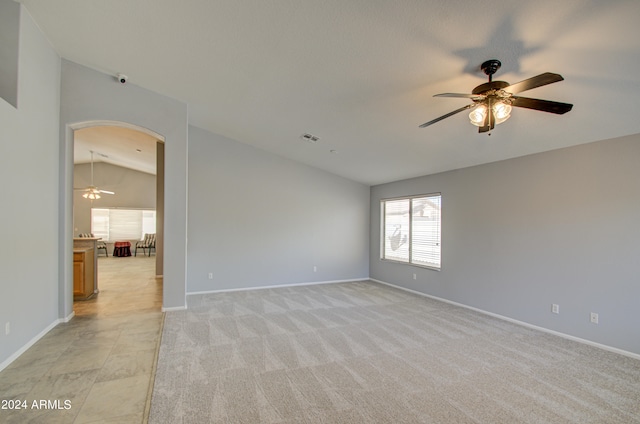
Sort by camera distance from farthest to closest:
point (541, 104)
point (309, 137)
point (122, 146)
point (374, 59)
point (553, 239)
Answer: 1. point (122, 146)
2. point (309, 137)
3. point (553, 239)
4. point (374, 59)
5. point (541, 104)

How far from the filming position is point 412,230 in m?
6.20

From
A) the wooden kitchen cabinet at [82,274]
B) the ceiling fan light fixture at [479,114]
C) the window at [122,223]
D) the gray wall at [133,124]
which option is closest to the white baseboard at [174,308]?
the gray wall at [133,124]

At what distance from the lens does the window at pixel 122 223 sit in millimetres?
11258

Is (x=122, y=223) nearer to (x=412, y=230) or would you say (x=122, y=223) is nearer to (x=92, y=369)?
(x=92, y=369)

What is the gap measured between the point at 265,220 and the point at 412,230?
10.4ft

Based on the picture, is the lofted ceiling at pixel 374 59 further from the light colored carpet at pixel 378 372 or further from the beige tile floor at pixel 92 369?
the beige tile floor at pixel 92 369

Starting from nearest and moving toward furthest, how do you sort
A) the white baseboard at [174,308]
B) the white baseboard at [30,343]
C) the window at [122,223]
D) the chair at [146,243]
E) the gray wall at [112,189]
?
the white baseboard at [30,343], the white baseboard at [174,308], the gray wall at [112,189], the window at [122,223], the chair at [146,243]

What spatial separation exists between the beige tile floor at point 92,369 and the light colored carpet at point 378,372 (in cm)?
18

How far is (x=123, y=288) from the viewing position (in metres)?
5.97

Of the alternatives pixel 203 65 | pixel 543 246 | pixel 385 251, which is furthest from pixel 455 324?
pixel 203 65

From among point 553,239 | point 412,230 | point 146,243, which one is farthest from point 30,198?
point 146,243

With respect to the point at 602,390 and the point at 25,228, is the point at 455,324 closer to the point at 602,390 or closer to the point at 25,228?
the point at 602,390

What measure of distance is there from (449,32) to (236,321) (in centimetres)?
413

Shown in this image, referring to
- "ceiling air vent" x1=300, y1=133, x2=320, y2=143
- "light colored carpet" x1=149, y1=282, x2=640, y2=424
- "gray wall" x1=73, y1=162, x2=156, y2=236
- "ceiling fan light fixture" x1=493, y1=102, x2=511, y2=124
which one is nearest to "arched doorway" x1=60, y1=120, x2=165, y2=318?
"gray wall" x1=73, y1=162, x2=156, y2=236
